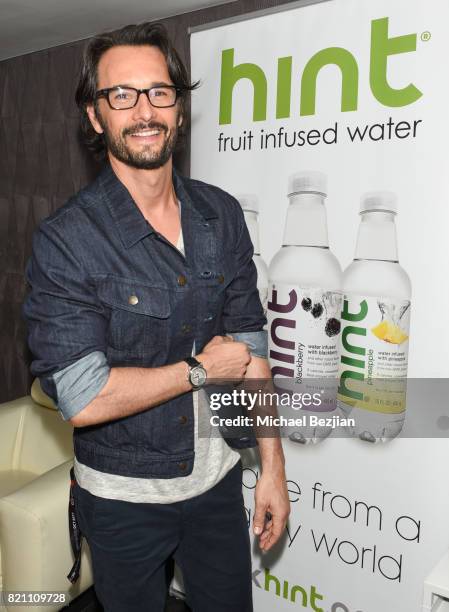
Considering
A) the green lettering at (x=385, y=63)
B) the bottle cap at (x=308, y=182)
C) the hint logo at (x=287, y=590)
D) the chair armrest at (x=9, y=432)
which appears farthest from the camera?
the chair armrest at (x=9, y=432)

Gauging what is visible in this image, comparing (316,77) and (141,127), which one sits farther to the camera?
(316,77)

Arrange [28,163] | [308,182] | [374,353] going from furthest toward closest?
[28,163] → [308,182] → [374,353]

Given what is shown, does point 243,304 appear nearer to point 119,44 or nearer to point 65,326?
point 65,326

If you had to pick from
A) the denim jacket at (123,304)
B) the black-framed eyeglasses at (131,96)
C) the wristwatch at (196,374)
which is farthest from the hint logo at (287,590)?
the black-framed eyeglasses at (131,96)

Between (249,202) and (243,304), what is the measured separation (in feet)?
2.09

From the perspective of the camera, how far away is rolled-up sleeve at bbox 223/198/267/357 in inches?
60.7

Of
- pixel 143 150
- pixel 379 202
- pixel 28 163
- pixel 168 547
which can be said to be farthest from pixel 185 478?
pixel 28 163

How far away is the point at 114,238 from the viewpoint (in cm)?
134

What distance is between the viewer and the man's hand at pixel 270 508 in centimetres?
150

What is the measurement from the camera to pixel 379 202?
177cm

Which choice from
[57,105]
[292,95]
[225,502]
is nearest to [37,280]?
[225,502]

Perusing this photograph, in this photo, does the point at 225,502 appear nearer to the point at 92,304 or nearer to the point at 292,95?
the point at 92,304

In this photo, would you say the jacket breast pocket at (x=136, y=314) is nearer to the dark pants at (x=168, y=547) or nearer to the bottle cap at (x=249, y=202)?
the dark pants at (x=168, y=547)

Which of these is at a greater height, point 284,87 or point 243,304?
point 284,87
